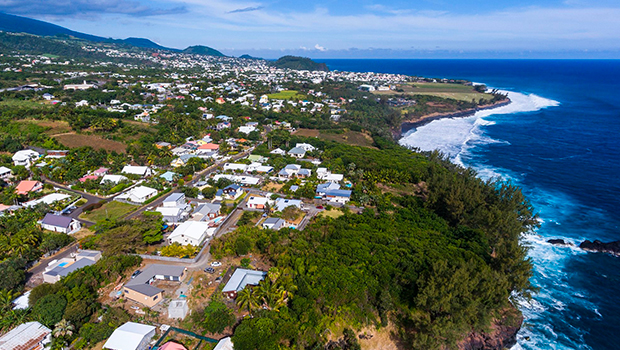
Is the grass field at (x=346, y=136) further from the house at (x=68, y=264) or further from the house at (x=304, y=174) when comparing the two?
the house at (x=68, y=264)

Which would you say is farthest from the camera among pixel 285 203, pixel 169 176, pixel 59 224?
pixel 169 176

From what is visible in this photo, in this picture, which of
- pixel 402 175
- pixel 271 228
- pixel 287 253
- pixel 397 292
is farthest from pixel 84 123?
pixel 397 292

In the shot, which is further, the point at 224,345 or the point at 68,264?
the point at 68,264

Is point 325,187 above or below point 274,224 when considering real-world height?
above

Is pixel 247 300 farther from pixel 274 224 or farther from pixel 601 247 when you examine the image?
pixel 601 247

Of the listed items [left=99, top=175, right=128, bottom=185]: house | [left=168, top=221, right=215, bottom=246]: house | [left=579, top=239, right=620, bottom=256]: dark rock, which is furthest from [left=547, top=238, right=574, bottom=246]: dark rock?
[left=99, top=175, right=128, bottom=185]: house

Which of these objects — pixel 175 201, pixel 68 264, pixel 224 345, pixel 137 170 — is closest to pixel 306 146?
pixel 137 170

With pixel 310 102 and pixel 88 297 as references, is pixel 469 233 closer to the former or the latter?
pixel 88 297
